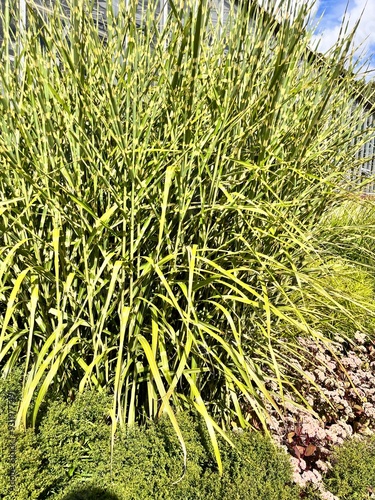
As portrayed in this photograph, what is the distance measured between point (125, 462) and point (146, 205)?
0.72 meters

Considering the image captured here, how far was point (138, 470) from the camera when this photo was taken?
44.7 inches

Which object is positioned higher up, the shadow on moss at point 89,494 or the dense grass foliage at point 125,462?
the dense grass foliage at point 125,462

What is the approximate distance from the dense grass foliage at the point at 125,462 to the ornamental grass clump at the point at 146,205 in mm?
87

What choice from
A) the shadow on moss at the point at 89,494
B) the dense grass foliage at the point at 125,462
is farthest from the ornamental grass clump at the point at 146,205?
the shadow on moss at the point at 89,494

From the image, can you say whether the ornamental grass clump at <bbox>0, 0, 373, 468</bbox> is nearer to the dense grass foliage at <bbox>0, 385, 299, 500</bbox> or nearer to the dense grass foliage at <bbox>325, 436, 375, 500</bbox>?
the dense grass foliage at <bbox>0, 385, 299, 500</bbox>

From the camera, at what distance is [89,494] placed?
1.09 metres

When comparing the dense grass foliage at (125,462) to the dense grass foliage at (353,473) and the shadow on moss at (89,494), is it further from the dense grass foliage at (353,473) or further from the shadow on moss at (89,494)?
the dense grass foliage at (353,473)

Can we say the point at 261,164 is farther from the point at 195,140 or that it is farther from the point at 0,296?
the point at 0,296

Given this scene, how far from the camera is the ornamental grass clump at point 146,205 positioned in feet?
4.07

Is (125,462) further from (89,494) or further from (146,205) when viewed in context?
(146,205)

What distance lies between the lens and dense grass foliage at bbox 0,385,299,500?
110 centimetres

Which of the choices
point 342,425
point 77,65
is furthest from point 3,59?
point 342,425

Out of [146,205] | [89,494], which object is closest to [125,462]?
[89,494]

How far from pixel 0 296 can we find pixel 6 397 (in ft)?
0.93
